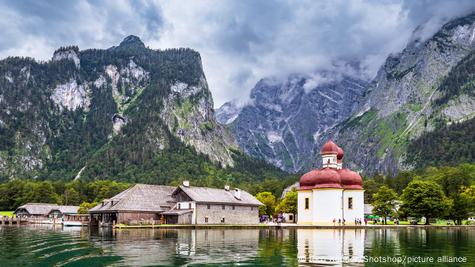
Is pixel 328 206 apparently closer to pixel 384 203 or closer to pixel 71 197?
pixel 384 203

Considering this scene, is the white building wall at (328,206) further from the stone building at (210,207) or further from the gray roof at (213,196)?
the gray roof at (213,196)

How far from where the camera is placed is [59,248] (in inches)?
1594

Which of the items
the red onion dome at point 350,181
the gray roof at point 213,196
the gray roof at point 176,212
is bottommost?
the gray roof at point 176,212

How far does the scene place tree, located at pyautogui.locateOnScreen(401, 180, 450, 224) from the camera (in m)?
97.8

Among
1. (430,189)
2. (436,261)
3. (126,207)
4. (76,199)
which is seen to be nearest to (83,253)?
(436,261)

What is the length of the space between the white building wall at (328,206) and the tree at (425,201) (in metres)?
15.3

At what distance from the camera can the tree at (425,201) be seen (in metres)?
97.8

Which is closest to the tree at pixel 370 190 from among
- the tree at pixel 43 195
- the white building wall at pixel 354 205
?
the white building wall at pixel 354 205

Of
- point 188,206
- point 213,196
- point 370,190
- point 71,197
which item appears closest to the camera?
point 188,206

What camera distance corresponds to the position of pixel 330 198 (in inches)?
3716

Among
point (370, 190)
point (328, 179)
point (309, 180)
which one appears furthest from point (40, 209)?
point (370, 190)

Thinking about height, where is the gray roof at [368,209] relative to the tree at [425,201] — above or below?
below

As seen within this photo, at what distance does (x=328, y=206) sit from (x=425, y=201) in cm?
1857

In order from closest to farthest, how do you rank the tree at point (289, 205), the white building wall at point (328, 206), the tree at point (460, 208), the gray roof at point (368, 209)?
1. the white building wall at point (328, 206)
2. the tree at point (460, 208)
3. the tree at point (289, 205)
4. the gray roof at point (368, 209)
